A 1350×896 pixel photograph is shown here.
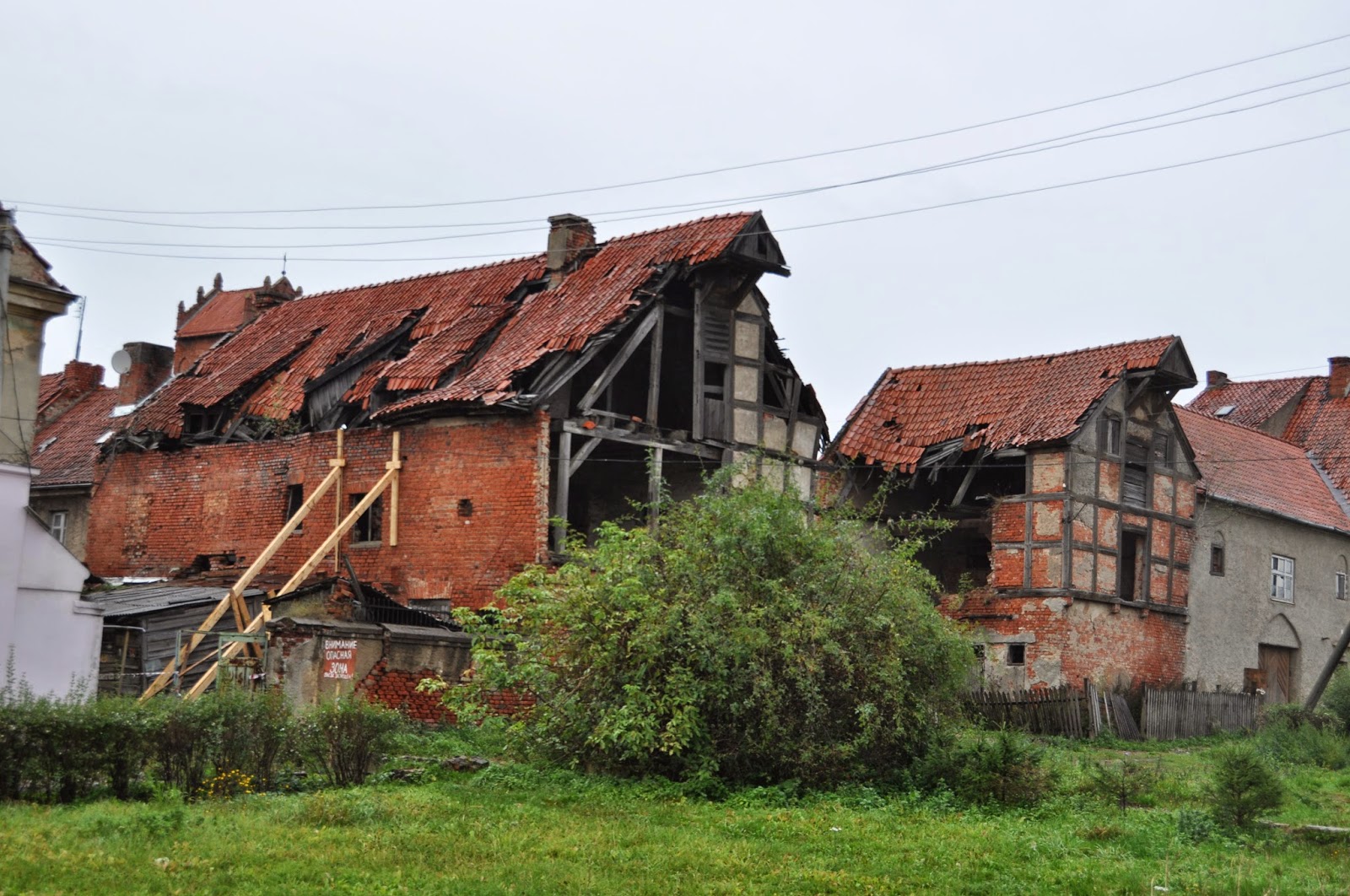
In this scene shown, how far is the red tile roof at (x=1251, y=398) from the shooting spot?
4222 centimetres

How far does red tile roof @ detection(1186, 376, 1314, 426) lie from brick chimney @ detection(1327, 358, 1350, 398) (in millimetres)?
938

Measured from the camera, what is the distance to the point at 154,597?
2405 cm

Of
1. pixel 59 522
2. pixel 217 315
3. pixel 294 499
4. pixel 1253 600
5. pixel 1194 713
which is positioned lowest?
pixel 1194 713

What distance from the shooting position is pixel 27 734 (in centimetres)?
1237

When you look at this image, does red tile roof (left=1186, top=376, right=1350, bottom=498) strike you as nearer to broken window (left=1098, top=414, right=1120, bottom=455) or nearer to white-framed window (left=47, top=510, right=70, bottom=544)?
broken window (left=1098, top=414, right=1120, bottom=455)

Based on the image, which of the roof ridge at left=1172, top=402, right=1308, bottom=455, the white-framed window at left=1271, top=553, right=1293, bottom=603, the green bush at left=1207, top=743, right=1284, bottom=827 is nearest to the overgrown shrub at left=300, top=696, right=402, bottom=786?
the green bush at left=1207, top=743, right=1284, bottom=827

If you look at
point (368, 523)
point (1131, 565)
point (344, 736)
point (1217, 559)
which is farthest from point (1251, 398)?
point (344, 736)

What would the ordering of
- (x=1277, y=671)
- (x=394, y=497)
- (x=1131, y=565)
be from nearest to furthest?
(x=394, y=497) → (x=1131, y=565) → (x=1277, y=671)

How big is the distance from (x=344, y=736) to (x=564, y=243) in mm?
15442

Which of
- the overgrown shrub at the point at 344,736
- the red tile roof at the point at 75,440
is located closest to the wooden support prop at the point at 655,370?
the overgrown shrub at the point at 344,736

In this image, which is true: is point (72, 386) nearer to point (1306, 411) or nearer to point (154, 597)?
point (154, 597)

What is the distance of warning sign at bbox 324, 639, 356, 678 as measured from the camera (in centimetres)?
1928

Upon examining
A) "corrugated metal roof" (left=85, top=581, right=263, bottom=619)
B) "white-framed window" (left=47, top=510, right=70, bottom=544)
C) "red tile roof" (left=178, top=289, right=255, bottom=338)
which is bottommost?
"corrugated metal roof" (left=85, top=581, right=263, bottom=619)

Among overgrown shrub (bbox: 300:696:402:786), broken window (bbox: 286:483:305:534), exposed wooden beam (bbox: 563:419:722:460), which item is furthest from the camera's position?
broken window (bbox: 286:483:305:534)
